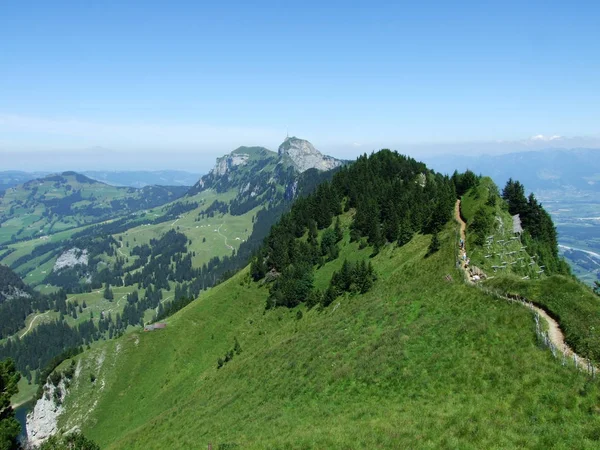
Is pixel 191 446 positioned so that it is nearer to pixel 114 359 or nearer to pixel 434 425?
pixel 434 425

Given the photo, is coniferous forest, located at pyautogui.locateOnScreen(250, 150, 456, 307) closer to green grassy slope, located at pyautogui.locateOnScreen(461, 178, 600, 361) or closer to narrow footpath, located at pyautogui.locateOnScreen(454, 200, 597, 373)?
green grassy slope, located at pyautogui.locateOnScreen(461, 178, 600, 361)

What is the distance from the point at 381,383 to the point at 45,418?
108927 mm

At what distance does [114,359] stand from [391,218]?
81463mm

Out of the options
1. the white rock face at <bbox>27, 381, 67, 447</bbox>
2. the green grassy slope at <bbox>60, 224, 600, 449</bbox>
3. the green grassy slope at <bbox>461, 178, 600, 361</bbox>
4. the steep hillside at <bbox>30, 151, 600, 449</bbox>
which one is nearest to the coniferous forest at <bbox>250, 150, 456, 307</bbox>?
the steep hillside at <bbox>30, 151, 600, 449</bbox>

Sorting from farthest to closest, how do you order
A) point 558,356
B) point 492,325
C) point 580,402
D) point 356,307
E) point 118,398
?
point 118,398
point 356,307
point 492,325
point 558,356
point 580,402

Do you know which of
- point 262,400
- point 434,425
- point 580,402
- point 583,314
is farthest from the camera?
point 262,400

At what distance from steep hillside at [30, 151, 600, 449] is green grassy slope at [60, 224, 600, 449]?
7.3 inches

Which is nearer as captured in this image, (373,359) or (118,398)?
(373,359)

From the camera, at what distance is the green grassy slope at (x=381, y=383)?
2259 centimetres

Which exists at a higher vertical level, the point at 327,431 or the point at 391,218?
the point at 391,218

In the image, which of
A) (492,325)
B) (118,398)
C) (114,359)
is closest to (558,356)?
(492,325)

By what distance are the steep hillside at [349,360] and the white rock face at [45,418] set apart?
2.73 metres

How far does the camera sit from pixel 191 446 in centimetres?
4047

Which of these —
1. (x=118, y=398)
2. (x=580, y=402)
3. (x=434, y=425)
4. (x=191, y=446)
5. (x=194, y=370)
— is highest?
(x=580, y=402)
